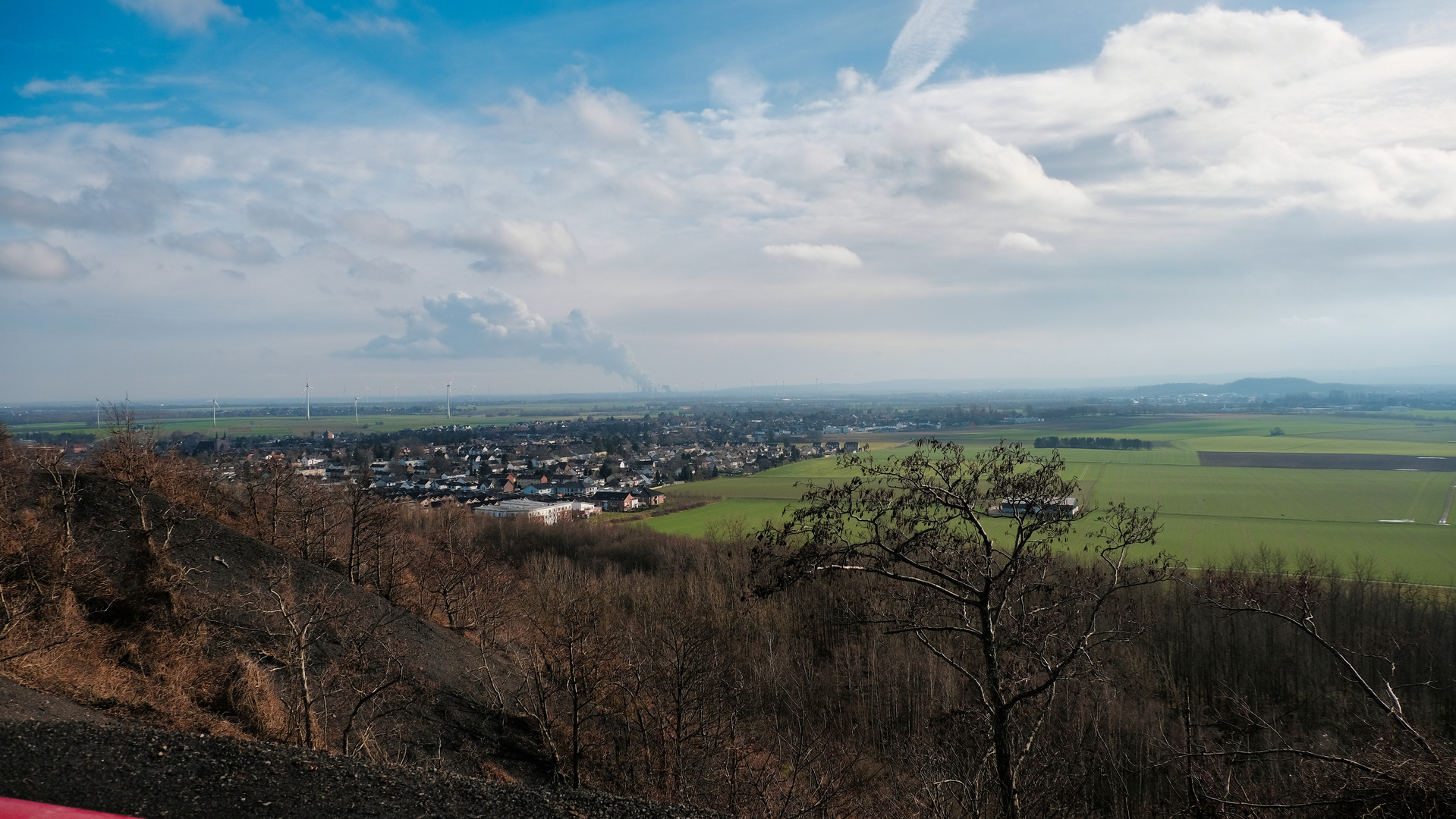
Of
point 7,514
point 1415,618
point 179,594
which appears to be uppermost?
point 7,514

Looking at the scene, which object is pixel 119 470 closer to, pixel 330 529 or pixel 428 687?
pixel 330 529

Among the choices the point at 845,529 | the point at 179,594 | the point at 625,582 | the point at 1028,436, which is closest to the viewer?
the point at 845,529

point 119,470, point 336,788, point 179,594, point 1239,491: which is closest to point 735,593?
point 179,594

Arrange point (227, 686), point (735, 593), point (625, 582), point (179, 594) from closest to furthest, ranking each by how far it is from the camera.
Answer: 1. point (227, 686)
2. point (179, 594)
3. point (735, 593)
4. point (625, 582)

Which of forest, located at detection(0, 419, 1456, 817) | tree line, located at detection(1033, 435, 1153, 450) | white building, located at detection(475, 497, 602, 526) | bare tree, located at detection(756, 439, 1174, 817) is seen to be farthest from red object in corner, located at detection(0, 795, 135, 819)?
tree line, located at detection(1033, 435, 1153, 450)

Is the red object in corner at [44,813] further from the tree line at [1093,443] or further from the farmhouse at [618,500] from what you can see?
the tree line at [1093,443]

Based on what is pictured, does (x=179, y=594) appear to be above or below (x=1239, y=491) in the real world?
above
